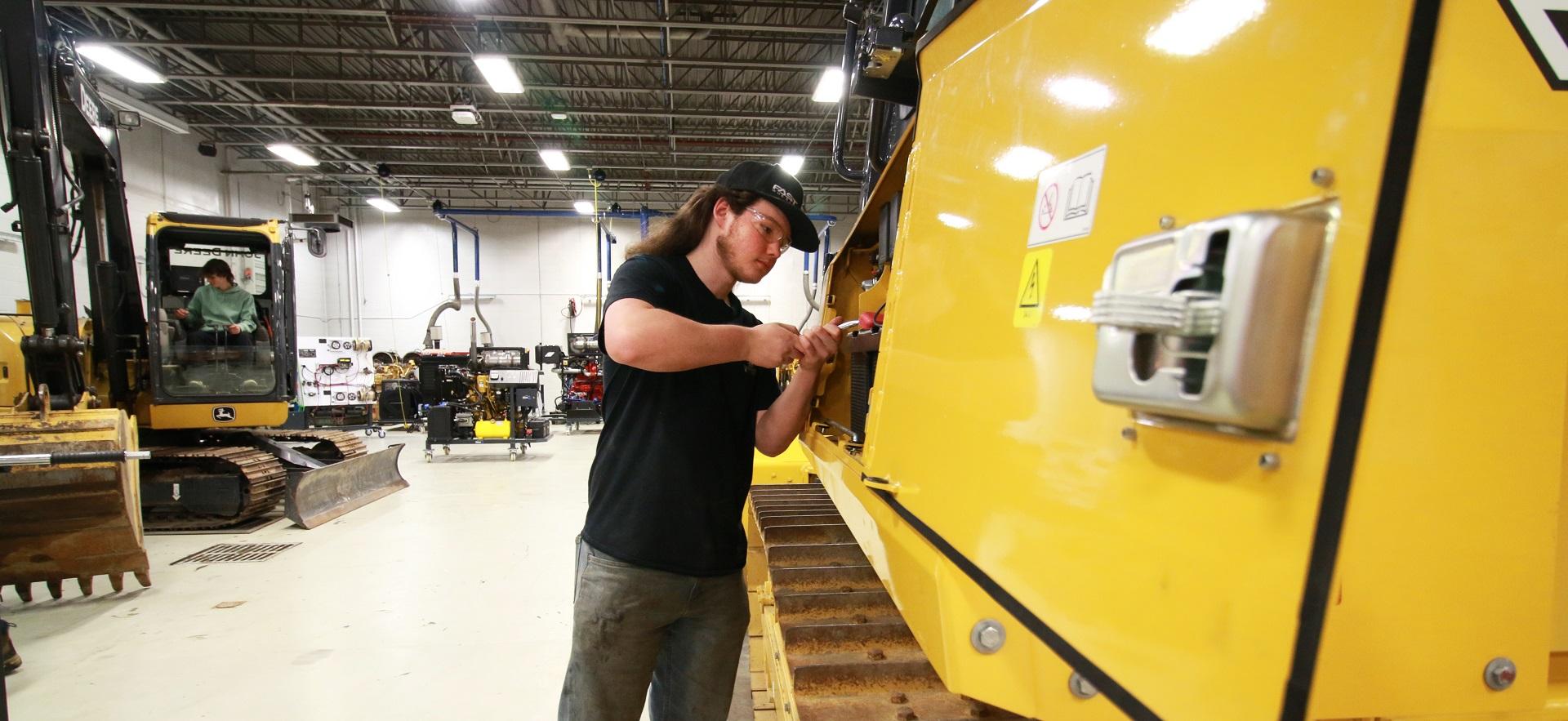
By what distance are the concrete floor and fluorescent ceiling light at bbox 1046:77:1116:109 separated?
8.87 feet

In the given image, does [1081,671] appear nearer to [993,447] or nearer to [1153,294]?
[993,447]

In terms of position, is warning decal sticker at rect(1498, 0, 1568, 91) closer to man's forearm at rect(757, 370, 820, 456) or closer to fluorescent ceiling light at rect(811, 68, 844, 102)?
man's forearm at rect(757, 370, 820, 456)

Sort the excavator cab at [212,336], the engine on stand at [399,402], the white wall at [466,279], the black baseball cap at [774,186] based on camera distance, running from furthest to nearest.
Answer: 1. the white wall at [466,279]
2. the engine on stand at [399,402]
3. the excavator cab at [212,336]
4. the black baseball cap at [774,186]

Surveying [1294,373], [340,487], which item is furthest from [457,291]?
[1294,373]

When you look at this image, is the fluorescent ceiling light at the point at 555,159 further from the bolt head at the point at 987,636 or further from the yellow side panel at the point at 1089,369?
the bolt head at the point at 987,636

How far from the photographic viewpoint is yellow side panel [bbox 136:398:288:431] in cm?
535

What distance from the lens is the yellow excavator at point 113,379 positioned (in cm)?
349

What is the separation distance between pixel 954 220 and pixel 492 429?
28.8 feet

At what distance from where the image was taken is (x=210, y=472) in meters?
5.32

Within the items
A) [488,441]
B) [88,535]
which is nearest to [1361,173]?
[88,535]

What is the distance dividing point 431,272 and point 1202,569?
18068 mm

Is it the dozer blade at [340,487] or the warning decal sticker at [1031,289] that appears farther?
the dozer blade at [340,487]

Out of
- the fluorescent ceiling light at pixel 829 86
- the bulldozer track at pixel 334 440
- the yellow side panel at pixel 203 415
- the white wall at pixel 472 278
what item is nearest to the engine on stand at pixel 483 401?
the bulldozer track at pixel 334 440

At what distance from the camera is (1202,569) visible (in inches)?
20.5
